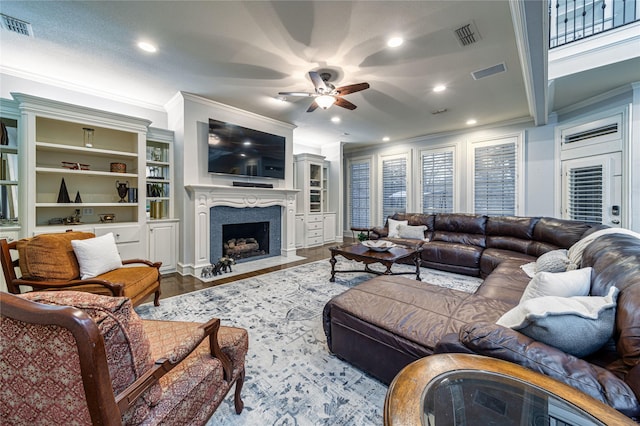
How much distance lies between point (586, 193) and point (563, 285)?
3.76 metres

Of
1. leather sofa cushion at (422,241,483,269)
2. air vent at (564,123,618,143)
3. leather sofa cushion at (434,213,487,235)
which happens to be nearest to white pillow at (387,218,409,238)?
leather sofa cushion at (434,213,487,235)

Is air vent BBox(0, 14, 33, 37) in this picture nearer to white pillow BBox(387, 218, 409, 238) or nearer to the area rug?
the area rug

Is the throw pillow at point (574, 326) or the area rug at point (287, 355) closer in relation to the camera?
the throw pillow at point (574, 326)

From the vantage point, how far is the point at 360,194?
759 centimetres

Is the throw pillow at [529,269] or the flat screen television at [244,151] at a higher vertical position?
the flat screen television at [244,151]

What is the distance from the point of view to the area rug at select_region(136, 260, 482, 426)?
142 cm

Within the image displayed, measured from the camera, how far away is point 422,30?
95.0 inches

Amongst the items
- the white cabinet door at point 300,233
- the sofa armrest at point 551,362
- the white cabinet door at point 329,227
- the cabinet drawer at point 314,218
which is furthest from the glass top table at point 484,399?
the white cabinet door at point 329,227

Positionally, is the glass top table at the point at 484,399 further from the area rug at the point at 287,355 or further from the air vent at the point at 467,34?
the air vent at the point at 467,34

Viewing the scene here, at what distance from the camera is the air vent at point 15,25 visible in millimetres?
2309

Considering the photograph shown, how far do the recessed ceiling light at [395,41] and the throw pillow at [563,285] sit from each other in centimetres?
241

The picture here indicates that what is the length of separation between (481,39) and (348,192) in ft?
18.1

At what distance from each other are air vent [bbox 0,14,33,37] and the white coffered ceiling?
62 mm

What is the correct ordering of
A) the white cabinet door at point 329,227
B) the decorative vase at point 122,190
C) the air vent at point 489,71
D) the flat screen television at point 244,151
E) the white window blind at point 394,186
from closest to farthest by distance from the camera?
the air vent at point 489,71 < the decorative vase at point 122,190 < the flat screen television at point 244,151 < the white window blind at point 394,186 < the white cabinet door at point 329,227
